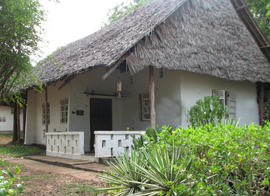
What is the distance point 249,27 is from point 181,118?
18.0 feet

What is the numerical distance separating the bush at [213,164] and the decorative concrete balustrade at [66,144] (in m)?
4.78

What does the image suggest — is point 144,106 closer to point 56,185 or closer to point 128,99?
point 128,99

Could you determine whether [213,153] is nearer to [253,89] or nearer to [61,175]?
[61,175]

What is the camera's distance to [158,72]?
387 inches

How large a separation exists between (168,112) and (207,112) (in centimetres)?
171

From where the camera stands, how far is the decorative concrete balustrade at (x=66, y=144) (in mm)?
8164

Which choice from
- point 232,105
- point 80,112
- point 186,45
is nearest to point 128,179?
point 186,45

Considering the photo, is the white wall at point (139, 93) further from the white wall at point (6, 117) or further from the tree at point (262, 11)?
the white wall at point (6, 117)

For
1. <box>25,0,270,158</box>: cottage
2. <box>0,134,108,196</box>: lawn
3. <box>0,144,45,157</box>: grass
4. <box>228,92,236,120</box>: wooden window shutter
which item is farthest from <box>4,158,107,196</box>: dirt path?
<box>228,92,236,120</box>: wooden window shutter

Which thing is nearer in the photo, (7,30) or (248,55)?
(7,30)

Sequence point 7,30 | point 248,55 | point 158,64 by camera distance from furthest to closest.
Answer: point 248,55, point 158,64, point 7,30

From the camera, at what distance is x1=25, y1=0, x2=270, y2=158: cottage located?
798cm

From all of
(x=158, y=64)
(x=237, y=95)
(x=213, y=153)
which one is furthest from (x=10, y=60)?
(x=237, y=95)

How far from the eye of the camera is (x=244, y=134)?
10.0 feet
